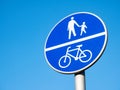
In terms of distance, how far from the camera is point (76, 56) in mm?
2408

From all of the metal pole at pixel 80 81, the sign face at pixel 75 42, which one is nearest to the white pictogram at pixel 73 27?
the sign face at pixel 75 42

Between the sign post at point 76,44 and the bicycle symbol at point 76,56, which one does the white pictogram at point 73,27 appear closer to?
the sign post at point 76,44

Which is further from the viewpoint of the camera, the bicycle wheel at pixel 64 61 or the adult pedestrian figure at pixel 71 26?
the adult pedestrian figure at pixel 71 26

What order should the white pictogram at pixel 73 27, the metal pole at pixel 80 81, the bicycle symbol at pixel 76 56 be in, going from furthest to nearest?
the white pictogram at pixel 73 27 < the bicycle symbol at pixel 76 56 < the metal pole at pixel 80 81

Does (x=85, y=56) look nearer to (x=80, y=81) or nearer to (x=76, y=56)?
(x=76, y=56)

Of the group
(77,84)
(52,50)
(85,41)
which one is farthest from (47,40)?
(77,84)

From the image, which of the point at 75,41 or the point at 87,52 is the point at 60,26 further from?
the point at 87,52

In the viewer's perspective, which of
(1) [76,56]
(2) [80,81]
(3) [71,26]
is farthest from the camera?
(3) [71,26]

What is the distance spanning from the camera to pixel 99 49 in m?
2.34

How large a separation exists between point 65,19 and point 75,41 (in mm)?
399

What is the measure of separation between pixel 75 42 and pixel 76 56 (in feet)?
0.52

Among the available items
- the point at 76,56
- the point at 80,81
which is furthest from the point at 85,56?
the point at 80,81

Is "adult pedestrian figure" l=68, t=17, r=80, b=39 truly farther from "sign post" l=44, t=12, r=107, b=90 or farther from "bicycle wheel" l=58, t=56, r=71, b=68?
"bicycle wheel" l=58, t=56, r=71, b=68

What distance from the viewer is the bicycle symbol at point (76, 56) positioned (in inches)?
91.7
